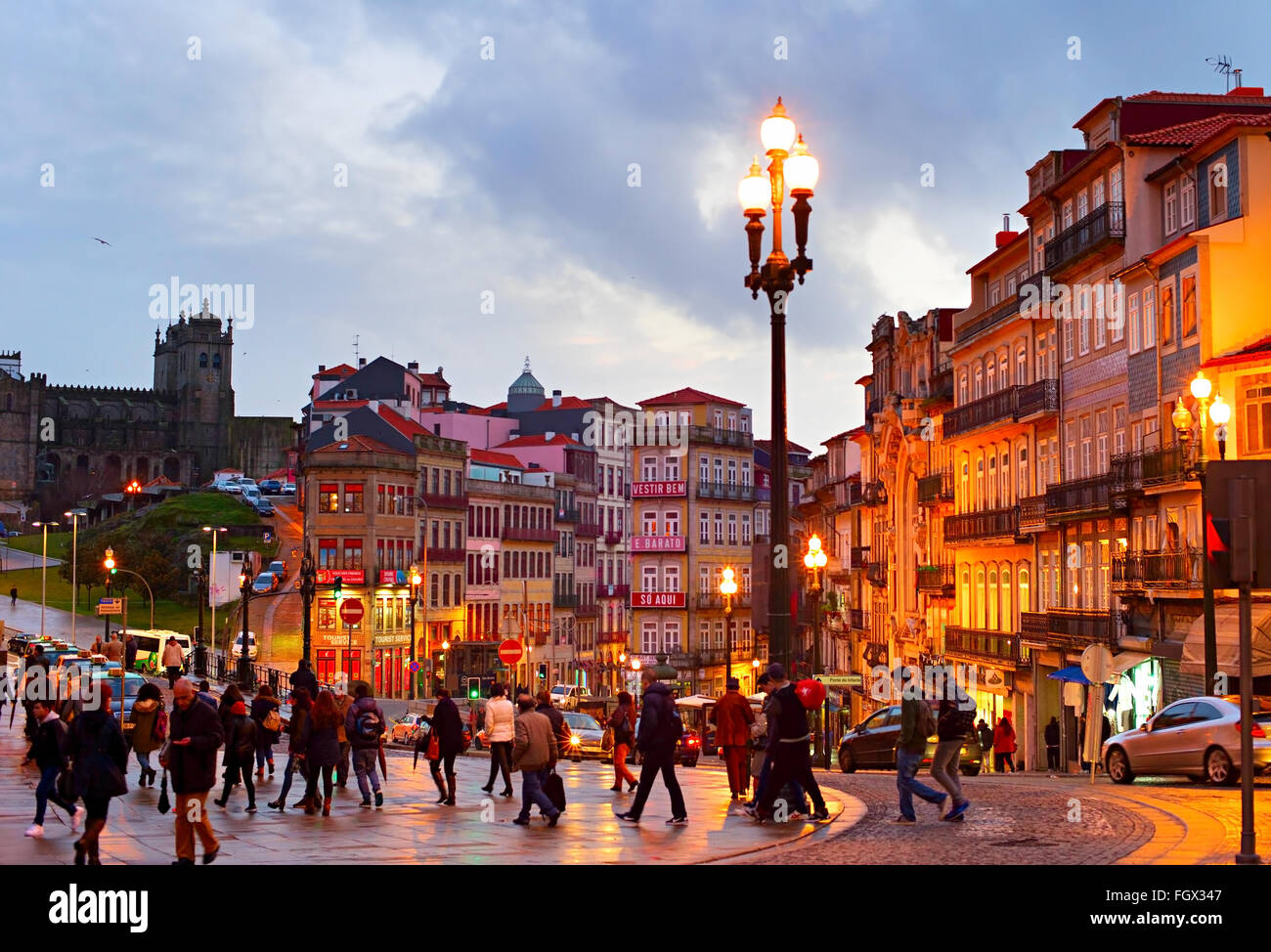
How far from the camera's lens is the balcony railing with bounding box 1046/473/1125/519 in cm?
4291

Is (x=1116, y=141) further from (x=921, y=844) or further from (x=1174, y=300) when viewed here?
(x=921, y=844)

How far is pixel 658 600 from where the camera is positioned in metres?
103

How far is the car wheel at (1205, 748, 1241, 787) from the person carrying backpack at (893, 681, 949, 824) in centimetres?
674

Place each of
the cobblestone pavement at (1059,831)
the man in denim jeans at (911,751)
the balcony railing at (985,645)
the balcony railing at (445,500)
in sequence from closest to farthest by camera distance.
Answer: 1. the cobblestone pavement at (1059,831)
2. the man in denim jeans at (911,751)
3. the balcony railing at (985,645)
4. the balcony railing at (445,500)

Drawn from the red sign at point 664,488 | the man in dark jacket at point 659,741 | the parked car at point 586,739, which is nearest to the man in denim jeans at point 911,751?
the man in dark jacket at point 659,741

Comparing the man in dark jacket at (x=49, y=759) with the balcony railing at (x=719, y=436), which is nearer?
the man in dark jacket at (x=49, y=759)

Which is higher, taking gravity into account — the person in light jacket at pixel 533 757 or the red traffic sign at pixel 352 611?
the red traffic sign at pixel 352 611

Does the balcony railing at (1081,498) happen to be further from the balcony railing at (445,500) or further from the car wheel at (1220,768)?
the balcony railing at (445,500)

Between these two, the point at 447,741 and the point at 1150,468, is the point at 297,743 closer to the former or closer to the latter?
the point at 447,741

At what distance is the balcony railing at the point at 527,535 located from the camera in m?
99.0

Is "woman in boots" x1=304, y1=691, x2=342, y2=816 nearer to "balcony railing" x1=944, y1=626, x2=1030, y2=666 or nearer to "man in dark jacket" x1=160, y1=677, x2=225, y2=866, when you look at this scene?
"man in dark jacket" x1=160, y1=677, x2=225, y2=866

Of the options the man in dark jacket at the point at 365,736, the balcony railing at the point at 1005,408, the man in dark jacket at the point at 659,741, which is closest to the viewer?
the man in dark jacket at the point at 659,741

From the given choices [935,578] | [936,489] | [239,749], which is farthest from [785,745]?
[936,489]

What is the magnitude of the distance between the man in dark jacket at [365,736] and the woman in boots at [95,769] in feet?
20.5
